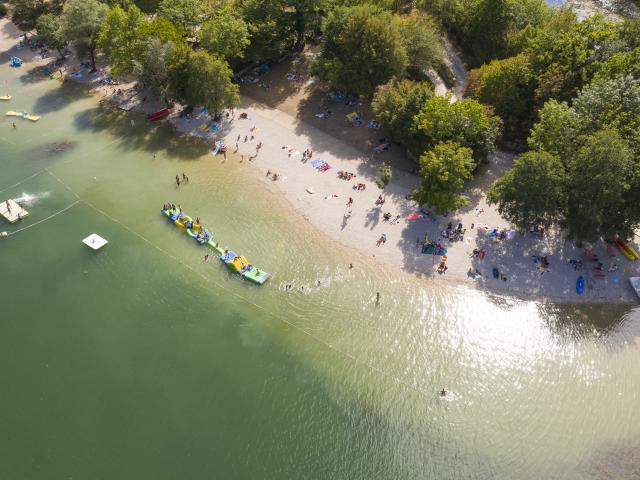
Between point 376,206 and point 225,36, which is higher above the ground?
point 225,36

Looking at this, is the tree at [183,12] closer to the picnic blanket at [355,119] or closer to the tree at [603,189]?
the picnic blanket at [355,119]

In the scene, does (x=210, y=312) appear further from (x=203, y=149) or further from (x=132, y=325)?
(x=203, y=149)

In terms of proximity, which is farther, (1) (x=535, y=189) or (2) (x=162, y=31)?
(2) (x=162, y=31)

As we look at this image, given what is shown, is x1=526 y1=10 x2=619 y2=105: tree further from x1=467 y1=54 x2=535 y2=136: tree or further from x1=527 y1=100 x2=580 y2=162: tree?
x1=527 y1=100 x2=580 y2=162: tree

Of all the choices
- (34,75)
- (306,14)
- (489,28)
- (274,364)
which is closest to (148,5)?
(34,75)

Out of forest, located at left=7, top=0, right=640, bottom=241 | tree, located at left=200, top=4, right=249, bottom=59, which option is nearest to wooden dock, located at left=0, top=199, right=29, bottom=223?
forest, located at left=7, top=0, right=640, bottom=241

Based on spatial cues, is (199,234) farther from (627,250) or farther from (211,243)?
(627,250)

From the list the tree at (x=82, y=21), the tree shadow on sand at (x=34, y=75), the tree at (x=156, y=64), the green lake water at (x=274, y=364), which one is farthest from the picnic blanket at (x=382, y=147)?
the tree shadow on sand at (x=34, y=75)
